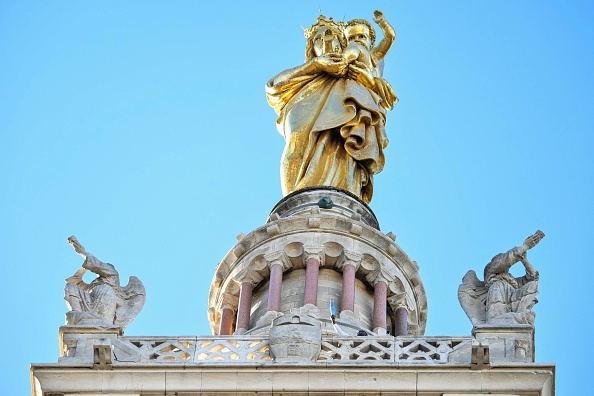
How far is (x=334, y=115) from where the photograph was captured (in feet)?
182

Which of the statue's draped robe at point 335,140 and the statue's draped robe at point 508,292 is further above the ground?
the statue's draped robe at point 335,140

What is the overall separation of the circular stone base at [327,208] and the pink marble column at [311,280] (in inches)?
112

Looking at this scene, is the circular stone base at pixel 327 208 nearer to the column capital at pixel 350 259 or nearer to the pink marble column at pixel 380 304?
the column capital at pixel 350 259

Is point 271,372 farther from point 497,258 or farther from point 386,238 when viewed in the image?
point 386,238

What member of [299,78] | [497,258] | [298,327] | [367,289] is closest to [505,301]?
[497,258]

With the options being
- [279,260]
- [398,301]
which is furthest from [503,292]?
[279,260]

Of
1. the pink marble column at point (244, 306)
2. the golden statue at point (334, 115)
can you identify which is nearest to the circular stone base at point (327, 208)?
the golden statue at point (334, 115)

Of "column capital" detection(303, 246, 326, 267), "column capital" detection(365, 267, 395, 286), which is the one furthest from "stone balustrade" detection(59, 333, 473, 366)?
"column capital" detection(365, 267, 395, 286)

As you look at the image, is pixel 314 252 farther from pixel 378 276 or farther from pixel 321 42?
pixel 321 42

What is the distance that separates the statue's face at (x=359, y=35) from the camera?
59.3 m

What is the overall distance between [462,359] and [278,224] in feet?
37.0

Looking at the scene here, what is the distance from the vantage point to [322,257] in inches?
1940

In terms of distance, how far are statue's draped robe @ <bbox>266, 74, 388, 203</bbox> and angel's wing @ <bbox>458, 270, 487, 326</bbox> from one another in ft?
39.1

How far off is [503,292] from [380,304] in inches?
284
